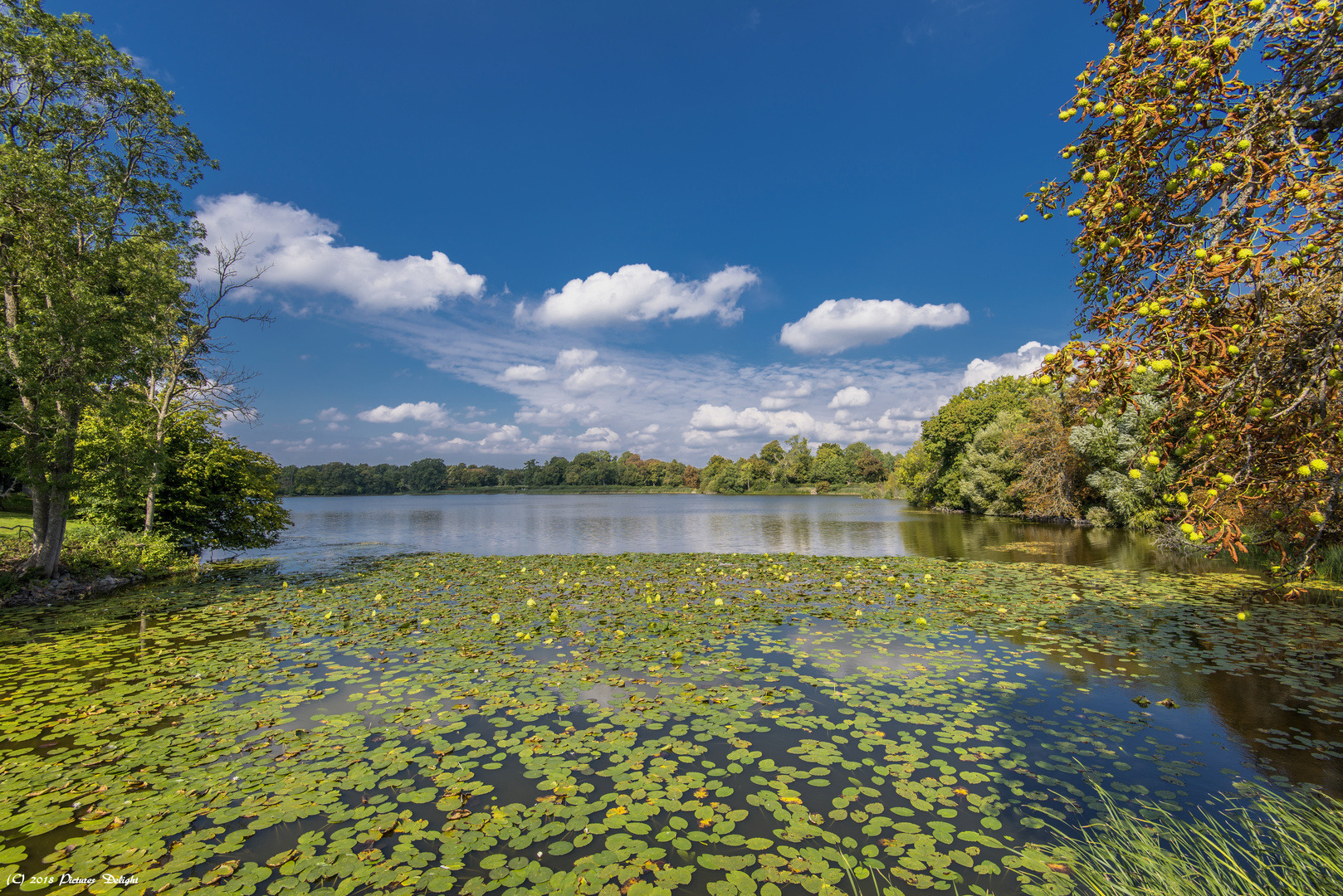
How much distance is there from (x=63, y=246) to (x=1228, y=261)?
60.3 feet

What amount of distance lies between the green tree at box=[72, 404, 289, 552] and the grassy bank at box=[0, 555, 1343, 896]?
A: 4.74m

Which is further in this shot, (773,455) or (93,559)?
(773,455)

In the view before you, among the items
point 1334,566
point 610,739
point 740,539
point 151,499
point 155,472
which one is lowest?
point 740,539

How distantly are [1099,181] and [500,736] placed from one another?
6.68m

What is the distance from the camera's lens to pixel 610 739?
546 cm

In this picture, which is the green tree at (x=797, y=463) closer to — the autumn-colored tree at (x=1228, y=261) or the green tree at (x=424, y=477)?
the green tree at (x=424, y=477)

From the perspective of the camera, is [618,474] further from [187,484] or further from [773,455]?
[187,484]

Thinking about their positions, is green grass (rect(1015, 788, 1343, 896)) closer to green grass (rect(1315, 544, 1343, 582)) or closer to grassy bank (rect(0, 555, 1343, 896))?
grassy bank (rect(0, 555, 1343, 896))

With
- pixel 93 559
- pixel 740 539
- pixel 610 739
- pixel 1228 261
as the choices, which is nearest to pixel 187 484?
pixel 93 559

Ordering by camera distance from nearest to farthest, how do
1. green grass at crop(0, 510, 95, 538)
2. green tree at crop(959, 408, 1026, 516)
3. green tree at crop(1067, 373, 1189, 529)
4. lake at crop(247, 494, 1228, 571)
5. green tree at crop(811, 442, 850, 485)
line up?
green grass at crop(0, 510, 95, 538) < lake at crop(247, 494, 1228, 571) < green tree at crop(1067, 373, 1189, 529) < green tree at crop(959, 408, 1026, 516) < green tree at crop(811, 442, 850, 485)

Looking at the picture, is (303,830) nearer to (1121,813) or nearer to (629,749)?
(629,749)

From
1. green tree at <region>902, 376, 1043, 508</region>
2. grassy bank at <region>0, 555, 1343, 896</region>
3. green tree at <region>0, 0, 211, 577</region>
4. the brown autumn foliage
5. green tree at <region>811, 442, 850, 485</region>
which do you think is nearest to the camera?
grassy bank at <region>0, 555, 1343, 896</region>

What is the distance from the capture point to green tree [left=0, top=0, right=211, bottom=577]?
1097cm

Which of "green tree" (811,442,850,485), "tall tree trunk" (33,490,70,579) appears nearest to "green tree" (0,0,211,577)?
"tall tree trunk" (33,490,70,579)
